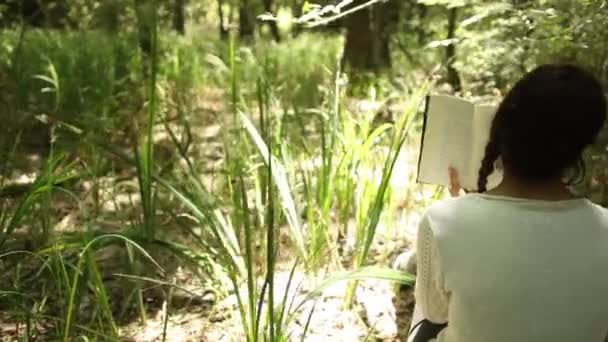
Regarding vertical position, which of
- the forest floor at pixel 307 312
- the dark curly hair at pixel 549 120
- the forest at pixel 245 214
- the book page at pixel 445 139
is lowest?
the forest floor at pixel 307 312

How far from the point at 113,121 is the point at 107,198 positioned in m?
0.91

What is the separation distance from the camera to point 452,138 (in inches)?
67.2

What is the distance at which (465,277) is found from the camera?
1.19 meters

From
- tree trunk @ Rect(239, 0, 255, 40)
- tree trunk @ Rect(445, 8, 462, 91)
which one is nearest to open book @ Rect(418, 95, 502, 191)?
tree trunk @ Rect(445, 8, 462, 91)

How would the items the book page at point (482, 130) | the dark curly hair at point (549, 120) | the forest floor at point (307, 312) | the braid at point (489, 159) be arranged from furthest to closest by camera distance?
the forest floor at point (307, 312), the book page at point (482, 130), the braid at point (489, 159), the dark curly hair at point (549, 120)

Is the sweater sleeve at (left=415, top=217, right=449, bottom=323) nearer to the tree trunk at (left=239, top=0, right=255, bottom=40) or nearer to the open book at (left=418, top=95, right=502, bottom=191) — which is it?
the open book at (left=418, top=95, right=502, bottom=191)

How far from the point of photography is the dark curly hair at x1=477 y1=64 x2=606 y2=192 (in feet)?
3.74

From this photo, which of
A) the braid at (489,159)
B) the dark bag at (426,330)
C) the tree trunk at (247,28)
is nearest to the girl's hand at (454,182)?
the braid at (489,159)

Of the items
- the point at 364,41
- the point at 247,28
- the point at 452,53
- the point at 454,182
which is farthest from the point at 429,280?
the point at 247,28

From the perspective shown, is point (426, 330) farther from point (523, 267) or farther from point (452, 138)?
point (452, 138)

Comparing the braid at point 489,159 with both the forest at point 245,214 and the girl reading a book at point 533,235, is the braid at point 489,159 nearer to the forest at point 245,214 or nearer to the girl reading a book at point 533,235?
the girl reading a book at point 533,235

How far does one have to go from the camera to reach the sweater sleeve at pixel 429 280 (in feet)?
4.03

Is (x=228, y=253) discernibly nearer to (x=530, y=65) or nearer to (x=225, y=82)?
(x=530, y=65)

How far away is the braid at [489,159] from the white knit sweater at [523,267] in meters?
0.12
